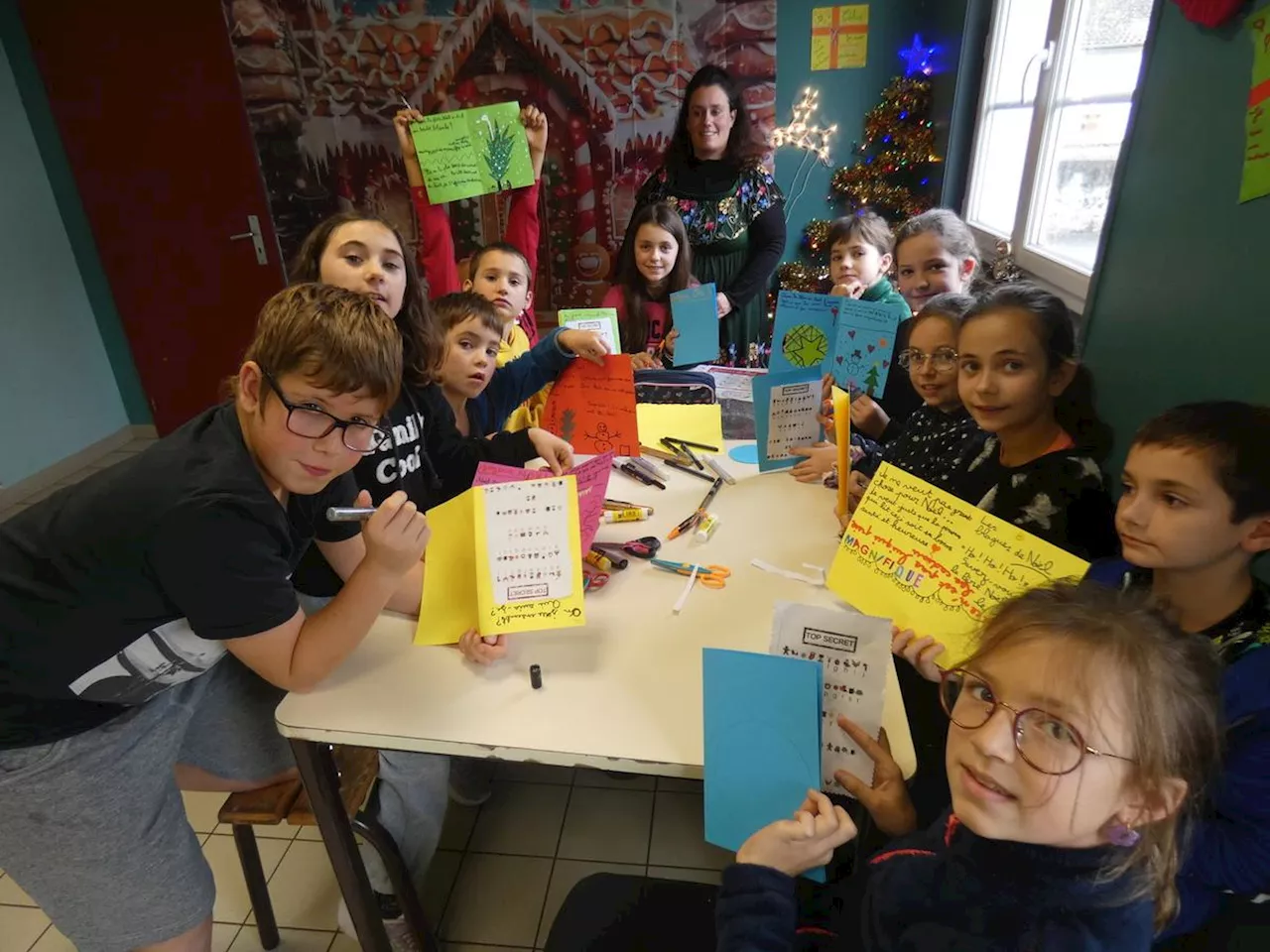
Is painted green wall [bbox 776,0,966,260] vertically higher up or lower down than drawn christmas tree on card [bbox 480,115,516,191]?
higher up

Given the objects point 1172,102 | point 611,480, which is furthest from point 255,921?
point 1172,102

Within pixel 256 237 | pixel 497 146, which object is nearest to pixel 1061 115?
pixel 497 146

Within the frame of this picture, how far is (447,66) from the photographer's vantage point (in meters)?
3.87

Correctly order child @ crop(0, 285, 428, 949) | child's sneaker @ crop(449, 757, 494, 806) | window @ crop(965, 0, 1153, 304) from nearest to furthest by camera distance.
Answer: child @ crop(0, 285, 428, 949), child's sneaker @ crop(449, 757, 494, 806), window @ crop(965, 0, 1153, 304)

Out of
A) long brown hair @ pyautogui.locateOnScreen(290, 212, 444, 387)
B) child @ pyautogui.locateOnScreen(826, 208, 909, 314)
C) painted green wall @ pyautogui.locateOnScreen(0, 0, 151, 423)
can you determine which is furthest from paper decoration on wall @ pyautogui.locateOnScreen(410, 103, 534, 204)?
painted green wall @ pyautogui.locateOnScreen(0, 0, 151, 423)

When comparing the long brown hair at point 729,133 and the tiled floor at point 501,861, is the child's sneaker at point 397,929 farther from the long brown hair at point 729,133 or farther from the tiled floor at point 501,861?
the long brown hair at point 729,133

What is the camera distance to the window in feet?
7.55

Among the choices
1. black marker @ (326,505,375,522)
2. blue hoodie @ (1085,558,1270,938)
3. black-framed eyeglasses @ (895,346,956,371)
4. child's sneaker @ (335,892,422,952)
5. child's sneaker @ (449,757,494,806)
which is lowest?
child's sneaker @ (449,757,494,806)

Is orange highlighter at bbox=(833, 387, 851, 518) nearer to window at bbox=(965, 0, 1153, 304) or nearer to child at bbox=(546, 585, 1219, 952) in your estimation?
child at bbox=(546, 585, 1219, 952)

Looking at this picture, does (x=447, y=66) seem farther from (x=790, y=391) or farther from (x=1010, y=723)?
(x=1010, y=723)

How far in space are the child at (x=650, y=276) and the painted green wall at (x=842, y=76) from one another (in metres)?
1.81

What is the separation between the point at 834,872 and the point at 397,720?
2.35ft

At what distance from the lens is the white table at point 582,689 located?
0.95 metres

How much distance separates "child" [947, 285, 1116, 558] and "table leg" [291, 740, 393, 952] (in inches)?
46.7
